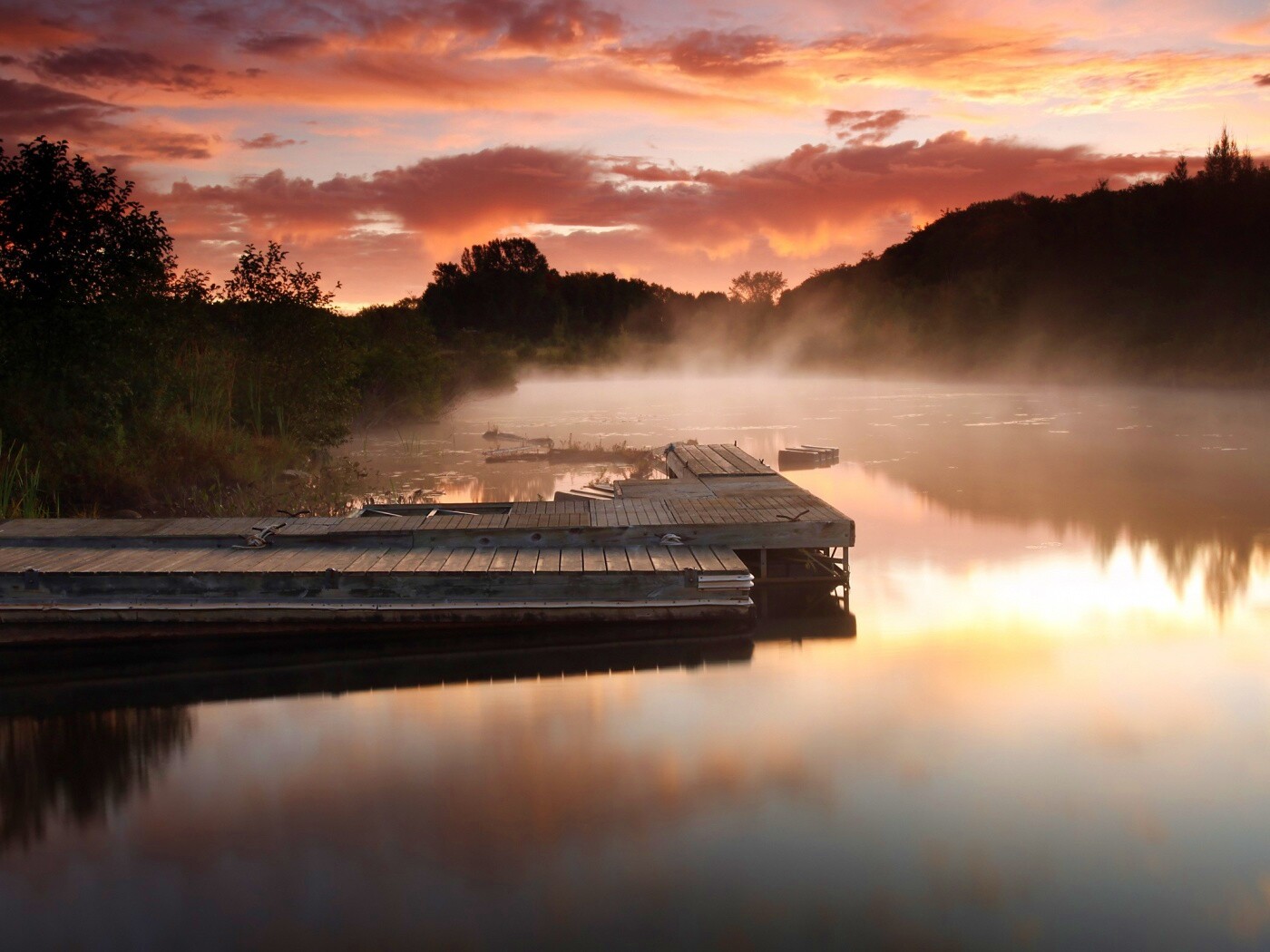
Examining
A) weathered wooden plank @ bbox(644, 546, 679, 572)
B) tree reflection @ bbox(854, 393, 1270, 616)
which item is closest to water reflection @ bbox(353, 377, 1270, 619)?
tree reflection @ bbox(854, 393, 1270, 616)

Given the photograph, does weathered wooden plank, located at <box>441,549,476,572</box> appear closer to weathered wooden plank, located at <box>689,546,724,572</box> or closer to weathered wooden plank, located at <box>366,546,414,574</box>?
weathered wooden plank, located at <box>366,546,414,574</box>

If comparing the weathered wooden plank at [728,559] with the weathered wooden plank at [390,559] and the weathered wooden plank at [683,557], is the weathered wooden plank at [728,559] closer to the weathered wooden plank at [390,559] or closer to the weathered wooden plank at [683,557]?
the weathered wooden plank at [683,557]

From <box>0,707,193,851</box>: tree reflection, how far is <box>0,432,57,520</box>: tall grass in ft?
14.6

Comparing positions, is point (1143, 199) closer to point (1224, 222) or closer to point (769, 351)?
point (1224, 222)

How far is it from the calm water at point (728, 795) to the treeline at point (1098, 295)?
35.5m

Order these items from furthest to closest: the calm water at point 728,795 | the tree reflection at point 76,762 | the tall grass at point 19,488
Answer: the tall grass at point 19,488 < the tree reflection at point 76,762 < the calm water at point 728,795

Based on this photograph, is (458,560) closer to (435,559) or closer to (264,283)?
(435,559)

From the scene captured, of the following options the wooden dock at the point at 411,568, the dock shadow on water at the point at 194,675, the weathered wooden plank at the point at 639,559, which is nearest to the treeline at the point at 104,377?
the wooden dock at the point at 411,568

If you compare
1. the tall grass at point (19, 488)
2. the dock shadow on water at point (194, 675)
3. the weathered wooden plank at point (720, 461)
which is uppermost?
the tall grass at point (19, 488)

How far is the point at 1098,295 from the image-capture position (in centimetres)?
5228

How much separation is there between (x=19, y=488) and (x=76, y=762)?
6.38m

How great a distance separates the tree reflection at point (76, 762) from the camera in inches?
235

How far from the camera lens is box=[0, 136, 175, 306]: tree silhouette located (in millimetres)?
12562

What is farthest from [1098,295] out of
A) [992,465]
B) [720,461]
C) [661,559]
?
[661,559]
